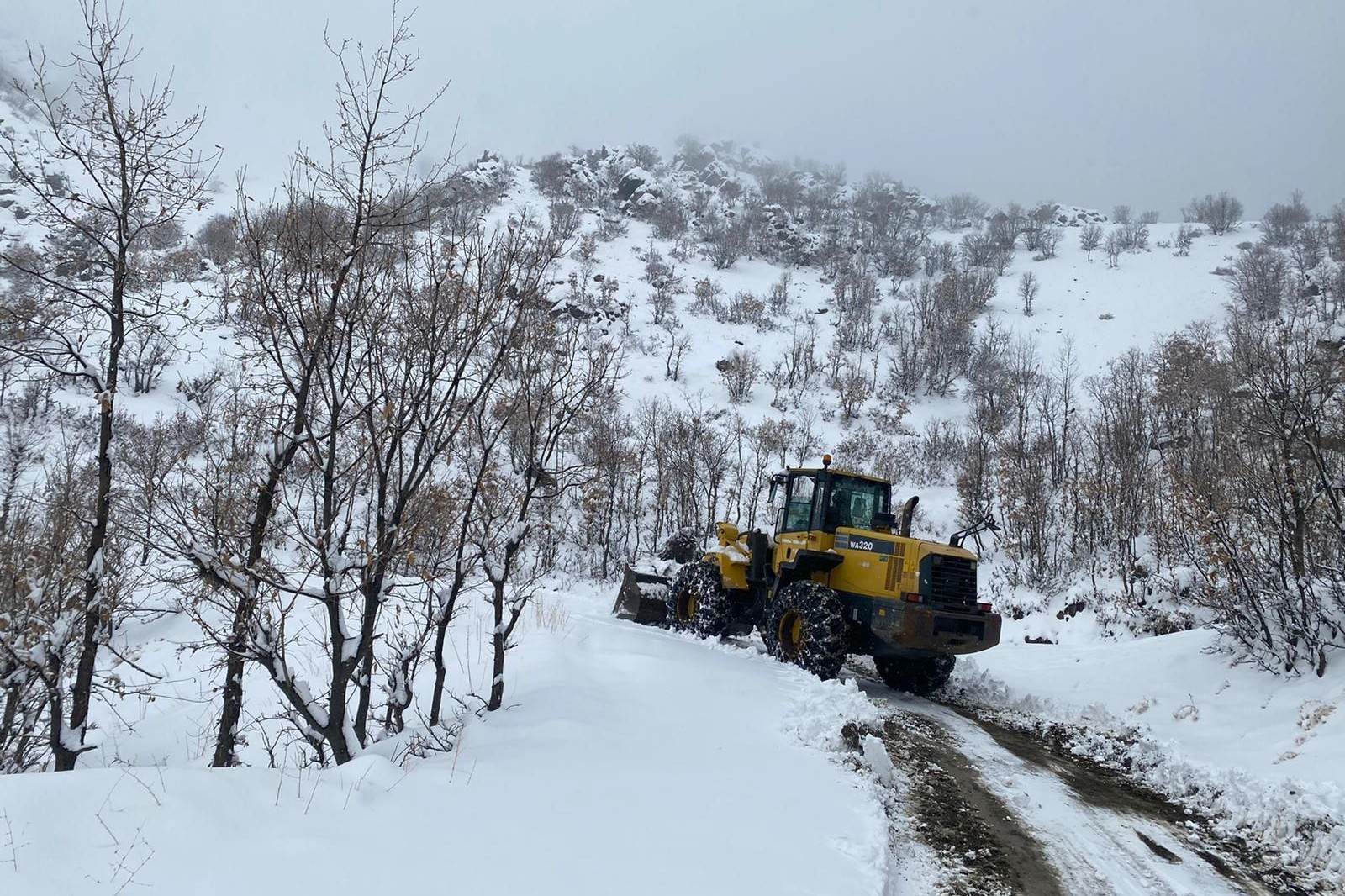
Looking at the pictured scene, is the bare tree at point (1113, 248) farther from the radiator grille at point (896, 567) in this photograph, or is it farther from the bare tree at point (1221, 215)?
the radiator grille at point (896, 567)

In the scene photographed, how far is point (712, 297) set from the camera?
43.3 metres

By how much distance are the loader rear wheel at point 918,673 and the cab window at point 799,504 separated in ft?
7.22

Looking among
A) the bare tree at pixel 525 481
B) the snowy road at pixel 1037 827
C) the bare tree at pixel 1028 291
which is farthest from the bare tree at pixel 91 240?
the bare tree at pixel 1028 291

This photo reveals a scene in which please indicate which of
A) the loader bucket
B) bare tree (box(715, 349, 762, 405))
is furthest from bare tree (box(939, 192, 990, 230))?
the loader bucket

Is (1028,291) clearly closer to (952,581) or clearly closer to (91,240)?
(952,581)

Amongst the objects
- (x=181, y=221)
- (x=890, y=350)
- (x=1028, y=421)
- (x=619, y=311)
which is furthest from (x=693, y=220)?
(x=181, y=221)

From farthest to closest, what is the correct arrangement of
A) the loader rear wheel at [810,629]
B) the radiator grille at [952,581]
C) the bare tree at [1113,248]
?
the bare tree at [1113,248] → the loader rear wheel at [810,629] → the radiator grille at [952,581]

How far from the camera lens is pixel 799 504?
36.6 ft

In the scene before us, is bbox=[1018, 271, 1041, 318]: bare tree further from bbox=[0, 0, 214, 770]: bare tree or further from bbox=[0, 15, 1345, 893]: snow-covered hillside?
bbox=[0, 0, 214, 770]: bare tree

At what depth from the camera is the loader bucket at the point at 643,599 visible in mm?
13906

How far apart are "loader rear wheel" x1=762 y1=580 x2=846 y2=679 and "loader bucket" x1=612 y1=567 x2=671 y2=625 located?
12.4 ft

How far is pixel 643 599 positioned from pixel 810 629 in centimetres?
509

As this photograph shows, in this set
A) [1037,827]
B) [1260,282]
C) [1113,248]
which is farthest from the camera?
[1113,248]

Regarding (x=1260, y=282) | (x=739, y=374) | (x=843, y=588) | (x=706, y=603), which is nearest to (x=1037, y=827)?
(x=843, y=588)
